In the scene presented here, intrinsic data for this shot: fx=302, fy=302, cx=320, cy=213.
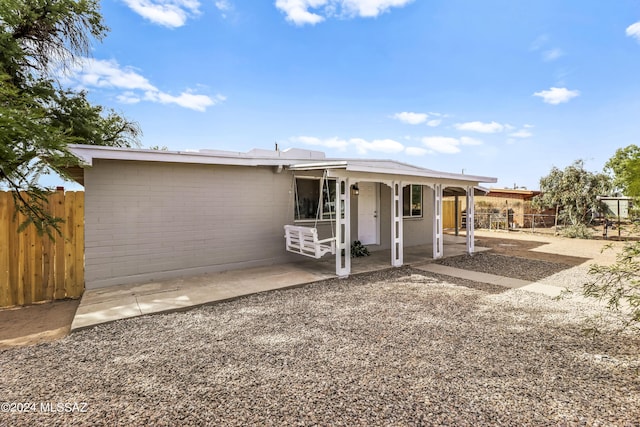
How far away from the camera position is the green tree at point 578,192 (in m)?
14.3

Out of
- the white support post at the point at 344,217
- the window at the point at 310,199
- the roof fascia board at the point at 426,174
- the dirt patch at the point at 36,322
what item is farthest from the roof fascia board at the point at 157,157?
the dirt patch at the point at 36,322

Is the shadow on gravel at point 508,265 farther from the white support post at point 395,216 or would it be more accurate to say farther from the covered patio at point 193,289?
the white support post at point 395,216

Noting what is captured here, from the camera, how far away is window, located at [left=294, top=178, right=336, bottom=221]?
7902 mm

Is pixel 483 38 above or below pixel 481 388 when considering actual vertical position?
above

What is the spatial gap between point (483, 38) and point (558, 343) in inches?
460

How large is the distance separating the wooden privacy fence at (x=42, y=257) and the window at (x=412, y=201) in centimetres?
881

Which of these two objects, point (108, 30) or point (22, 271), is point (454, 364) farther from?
point (108, 30)

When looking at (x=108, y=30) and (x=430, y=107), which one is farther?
(x=430, y=107)

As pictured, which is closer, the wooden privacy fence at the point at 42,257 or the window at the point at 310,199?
the wooden privacy fence at the point at 42,257

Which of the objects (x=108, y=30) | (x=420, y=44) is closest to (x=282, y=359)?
(x=108, y=30)

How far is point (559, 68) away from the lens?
11.5m

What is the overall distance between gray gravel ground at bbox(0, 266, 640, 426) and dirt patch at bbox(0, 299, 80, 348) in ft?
1.28

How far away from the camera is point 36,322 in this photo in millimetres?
4281

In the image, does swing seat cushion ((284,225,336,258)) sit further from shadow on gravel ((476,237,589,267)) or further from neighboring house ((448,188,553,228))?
neighboring house ((448,188,553,228))
